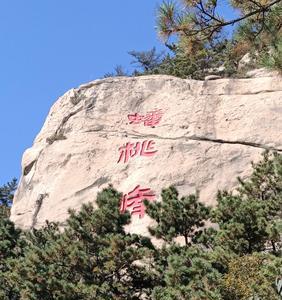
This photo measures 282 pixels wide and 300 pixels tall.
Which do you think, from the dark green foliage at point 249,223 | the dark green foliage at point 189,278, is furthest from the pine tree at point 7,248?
the dark green foliage at point 249,223

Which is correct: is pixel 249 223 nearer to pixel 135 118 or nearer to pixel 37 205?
pixel 135 118

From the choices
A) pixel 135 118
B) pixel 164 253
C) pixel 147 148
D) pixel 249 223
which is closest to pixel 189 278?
pixel 164 253

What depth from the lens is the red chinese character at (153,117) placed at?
11.2m

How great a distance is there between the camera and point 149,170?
10398 mm

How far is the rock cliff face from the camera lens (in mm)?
10297

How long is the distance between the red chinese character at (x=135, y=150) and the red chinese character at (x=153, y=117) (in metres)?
0.54

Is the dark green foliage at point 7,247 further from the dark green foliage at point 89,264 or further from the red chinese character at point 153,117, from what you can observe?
the red chinese character at point 153,117

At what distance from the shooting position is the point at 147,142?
10781 millimetres

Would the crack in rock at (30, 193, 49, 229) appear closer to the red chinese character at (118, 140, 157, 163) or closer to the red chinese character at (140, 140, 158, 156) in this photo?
the red chinese character at (118, 140, 157, 163)

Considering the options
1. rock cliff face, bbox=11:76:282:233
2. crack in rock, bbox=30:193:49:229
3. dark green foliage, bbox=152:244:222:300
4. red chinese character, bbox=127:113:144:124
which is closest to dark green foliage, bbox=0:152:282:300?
dark green foliage, bbox=152:244:222:300

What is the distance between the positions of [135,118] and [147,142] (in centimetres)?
81

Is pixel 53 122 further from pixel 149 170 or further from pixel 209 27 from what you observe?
pixel 209 27

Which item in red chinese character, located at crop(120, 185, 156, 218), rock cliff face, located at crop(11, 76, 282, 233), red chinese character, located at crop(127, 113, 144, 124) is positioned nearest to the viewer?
red chinese character, located at crop(120, 185, 156, 218)

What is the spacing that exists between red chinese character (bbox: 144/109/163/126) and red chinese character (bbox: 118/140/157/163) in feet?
1.76
